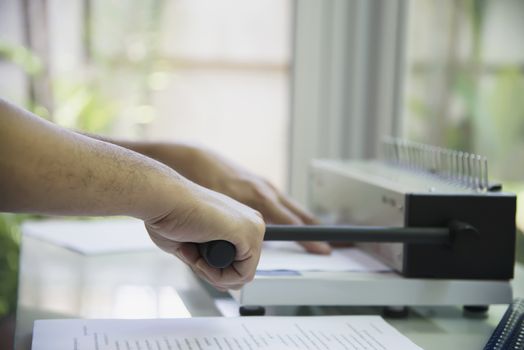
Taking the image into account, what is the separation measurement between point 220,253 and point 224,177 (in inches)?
18.1

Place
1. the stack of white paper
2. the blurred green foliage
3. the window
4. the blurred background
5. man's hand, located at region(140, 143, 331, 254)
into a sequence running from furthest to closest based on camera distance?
the window → the blurred green foliage → the blurred background → the stack of white paper → man's hand, located at region(140, 143, 331, 254)

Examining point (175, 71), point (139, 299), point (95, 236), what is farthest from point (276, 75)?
point (139, 299)

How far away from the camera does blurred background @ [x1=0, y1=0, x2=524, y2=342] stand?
1.60 meters

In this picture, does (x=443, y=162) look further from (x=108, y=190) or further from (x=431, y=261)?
(x=108, y=190)

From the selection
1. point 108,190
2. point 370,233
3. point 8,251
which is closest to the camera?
point 108,190

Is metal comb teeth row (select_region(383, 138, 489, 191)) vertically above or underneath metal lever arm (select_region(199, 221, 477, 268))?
above

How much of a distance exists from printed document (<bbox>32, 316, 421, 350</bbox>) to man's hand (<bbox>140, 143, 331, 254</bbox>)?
1.04ft

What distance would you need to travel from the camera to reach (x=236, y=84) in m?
3.62

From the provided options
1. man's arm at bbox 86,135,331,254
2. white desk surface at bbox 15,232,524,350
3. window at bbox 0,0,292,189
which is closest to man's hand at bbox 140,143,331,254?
man's arm at bbox 86,135,331,254

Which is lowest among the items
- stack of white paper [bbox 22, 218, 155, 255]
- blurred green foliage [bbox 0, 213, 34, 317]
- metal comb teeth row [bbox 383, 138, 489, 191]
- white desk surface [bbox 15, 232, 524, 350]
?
blurred green foliage [bbox 0, 213, 34, 317]

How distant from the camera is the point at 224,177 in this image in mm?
1147

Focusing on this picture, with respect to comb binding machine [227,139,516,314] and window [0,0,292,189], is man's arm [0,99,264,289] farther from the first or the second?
window [0,0,292,189]

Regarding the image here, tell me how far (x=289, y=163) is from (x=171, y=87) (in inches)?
75.3

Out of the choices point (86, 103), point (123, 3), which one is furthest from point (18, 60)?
point (123, 3)
